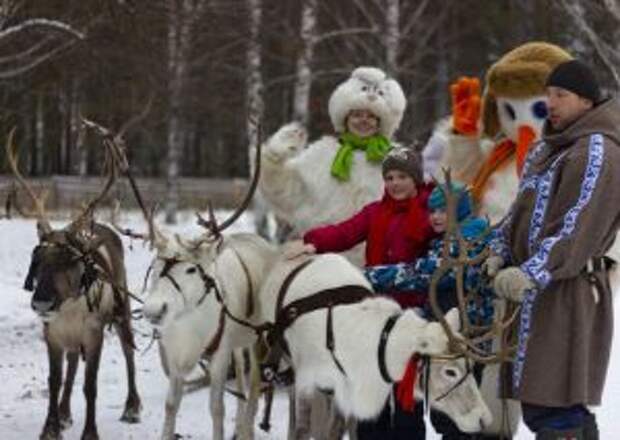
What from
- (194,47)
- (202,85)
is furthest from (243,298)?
(202,85)

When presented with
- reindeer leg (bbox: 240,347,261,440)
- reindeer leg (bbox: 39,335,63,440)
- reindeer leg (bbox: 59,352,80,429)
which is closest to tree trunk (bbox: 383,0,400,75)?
reindeer leg (bbox: 59,352,80,429)

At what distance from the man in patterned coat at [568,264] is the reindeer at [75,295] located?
2921 mm

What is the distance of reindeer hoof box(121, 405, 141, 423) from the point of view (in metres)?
7.34

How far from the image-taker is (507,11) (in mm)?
23000

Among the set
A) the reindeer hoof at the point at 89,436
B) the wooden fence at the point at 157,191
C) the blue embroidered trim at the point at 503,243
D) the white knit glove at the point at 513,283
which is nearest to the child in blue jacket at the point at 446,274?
the blue embroidered trim at the point at 503,243

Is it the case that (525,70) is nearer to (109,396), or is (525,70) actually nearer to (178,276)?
(178,276)

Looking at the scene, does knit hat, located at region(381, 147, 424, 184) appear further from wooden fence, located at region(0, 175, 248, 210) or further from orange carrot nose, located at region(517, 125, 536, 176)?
wooden fence, located at region(0, 175, 248, 210)

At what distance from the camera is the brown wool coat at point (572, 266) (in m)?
3.94

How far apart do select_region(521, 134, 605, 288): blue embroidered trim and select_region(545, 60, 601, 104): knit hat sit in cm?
26

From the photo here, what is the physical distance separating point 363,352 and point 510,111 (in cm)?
157

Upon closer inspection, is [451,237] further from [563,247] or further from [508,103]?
[508,103]

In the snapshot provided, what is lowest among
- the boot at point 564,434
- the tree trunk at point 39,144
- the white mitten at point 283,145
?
the boot at point 564,434

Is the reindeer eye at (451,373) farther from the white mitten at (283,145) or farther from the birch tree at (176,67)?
the birch tree at (176,67)

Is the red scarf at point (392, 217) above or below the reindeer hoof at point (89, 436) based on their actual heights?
above
